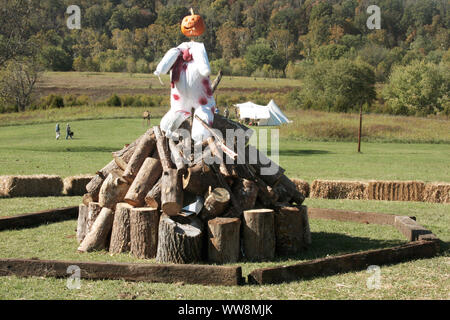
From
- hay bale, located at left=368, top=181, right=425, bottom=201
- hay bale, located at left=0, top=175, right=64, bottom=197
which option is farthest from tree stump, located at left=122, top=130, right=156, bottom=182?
hay bale, located at left=368, top=181, right=425, bottom=201

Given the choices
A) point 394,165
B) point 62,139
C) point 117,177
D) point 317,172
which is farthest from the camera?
point 62,139

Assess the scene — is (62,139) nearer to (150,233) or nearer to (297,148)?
(297,148)

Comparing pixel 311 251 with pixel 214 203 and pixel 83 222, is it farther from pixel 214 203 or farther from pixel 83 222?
pixel 83 222

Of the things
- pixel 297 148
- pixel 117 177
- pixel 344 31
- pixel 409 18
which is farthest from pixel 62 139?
pixel 409 18

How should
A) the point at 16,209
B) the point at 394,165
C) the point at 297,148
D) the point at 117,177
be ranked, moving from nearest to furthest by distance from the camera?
the point at 117,177
the point at 16,209
the point at 394,165
the point at 297,148

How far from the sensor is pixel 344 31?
176 meters

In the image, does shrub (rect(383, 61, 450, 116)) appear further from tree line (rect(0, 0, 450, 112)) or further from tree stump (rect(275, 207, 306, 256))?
tree stump (rect(275, 207, 306, 256))

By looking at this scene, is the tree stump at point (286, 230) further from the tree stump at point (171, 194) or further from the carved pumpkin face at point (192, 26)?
the carved pumpkin face at point (192, 26)

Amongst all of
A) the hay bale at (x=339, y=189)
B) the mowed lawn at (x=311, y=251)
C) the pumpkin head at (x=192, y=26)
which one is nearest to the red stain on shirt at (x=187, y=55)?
the pumpkin head at (x=192, y=26)

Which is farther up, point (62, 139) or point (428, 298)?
point (428, 298)

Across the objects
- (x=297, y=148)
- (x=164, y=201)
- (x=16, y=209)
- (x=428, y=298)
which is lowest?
(x=297, y=148)

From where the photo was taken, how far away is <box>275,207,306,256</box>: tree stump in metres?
9.29

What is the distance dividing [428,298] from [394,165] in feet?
71.0

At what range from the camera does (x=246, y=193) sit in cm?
916
